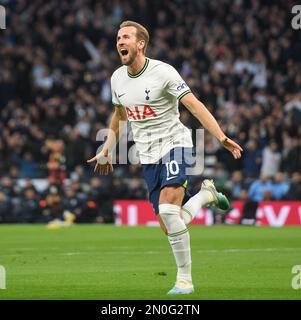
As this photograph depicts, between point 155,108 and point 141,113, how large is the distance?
0.16 meters

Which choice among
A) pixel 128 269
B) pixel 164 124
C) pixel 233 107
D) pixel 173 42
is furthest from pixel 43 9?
pixel 164 124

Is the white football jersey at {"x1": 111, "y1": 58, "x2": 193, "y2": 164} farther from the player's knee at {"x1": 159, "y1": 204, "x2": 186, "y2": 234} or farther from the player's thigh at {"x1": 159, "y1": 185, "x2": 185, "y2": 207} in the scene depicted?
the player's knee at {"x1": 159, "y1": 204, "x2": 186, "y2": 234}

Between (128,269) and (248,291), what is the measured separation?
10.0 feet

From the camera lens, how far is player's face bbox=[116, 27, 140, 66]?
10.0 meters

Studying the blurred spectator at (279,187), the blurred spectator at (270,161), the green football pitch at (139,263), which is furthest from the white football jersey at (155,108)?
the blurred spectator at (270,161)

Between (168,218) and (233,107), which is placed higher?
(233,107)

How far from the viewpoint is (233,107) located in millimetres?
26766

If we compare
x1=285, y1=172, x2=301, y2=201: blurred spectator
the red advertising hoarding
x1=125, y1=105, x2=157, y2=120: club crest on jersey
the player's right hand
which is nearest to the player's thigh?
x1=125, y1=105, x2=157, y2=120: club crest on jersey

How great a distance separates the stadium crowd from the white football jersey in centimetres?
1337

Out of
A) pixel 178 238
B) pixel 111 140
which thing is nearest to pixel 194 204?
pixel 178 238

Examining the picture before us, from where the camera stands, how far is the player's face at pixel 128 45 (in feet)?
32.8

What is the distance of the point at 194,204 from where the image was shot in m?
10.4

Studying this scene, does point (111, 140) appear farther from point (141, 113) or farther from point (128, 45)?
point (128, 45)
